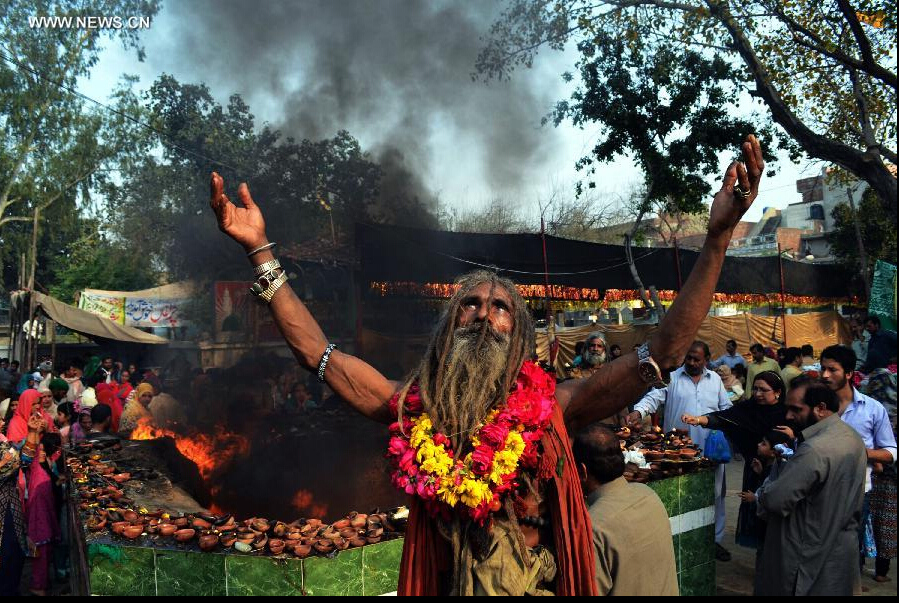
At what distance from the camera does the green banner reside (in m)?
11.4

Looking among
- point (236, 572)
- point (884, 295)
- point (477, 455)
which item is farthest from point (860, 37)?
point (236, 572)

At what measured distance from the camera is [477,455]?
1.98 meters

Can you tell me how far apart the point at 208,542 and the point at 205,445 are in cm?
633

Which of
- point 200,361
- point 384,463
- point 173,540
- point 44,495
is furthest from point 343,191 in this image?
point 173,540

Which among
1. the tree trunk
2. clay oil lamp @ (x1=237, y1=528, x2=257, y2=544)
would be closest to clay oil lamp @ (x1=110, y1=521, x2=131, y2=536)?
clay oil lamp @ (x1=237, y1=528, x2=257, y2=544)

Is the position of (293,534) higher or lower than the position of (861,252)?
lower

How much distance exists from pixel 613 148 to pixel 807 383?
10.1 metres

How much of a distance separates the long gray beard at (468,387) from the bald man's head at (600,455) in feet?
3.54

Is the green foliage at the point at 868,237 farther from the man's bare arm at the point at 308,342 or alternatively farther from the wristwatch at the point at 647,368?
the man's bare arm at the point at 308,342

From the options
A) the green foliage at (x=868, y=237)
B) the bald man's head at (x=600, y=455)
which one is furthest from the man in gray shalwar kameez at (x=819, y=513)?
the green foliage at (x=868, y=237)

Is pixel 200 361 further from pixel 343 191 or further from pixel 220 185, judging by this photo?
pixel 220 185

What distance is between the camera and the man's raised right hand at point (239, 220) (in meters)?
2.21

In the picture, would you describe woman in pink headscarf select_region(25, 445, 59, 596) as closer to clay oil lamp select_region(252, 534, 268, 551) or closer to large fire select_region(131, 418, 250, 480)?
large fire select_region(131, 418, 250, 480)

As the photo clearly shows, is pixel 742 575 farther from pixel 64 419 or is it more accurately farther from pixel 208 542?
pixel 64 419
